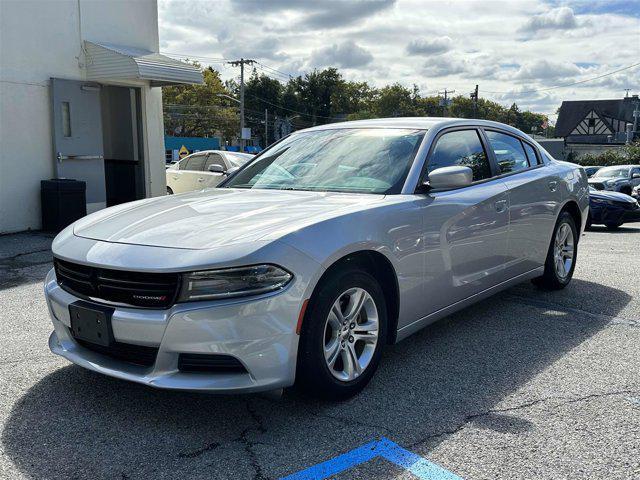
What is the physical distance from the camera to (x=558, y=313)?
5281 mm

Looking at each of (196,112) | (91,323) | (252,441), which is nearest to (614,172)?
(252,441)

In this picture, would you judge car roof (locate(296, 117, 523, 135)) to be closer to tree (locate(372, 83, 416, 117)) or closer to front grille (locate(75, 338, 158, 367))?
front grille (locate(75, 338, 158, 367))

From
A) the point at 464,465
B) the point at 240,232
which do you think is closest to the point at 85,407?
the point at 240,232

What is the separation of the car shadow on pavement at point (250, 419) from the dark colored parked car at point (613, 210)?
9.86 meters

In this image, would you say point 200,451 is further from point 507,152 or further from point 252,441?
point 507,152

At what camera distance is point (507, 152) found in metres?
5.25

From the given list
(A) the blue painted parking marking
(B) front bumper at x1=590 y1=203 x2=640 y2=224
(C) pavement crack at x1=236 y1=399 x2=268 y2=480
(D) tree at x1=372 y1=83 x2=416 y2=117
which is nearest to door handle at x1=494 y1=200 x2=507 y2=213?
(A) the blue painted parking marking

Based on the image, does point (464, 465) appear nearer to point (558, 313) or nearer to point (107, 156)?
point (558, 313)

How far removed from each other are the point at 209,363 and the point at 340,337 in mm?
777

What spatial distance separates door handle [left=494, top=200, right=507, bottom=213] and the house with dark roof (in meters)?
77.2

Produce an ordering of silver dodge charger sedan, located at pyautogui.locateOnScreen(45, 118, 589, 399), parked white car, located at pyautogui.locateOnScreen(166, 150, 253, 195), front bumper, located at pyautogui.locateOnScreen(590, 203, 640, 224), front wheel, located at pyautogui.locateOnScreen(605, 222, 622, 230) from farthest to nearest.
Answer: parked white car, located at pyautogui.locateOnScreen(166, 150, 253, 195)
front wheel, located at pyautogui.locateOnScreen(605, 222, 622, 230)
front bumper, located at pyautogui.locateOnScreen(590, 203, 640, 224)
silver dodge charger sedan, located at pyautogui.locateOnScreen(45, 118, 589, 399)

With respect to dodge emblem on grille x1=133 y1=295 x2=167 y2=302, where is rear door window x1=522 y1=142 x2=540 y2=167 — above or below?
above

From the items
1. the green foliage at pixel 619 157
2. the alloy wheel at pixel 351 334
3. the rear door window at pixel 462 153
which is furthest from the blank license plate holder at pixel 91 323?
the green foliage at pixel 619 157

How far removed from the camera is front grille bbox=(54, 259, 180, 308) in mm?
2934
